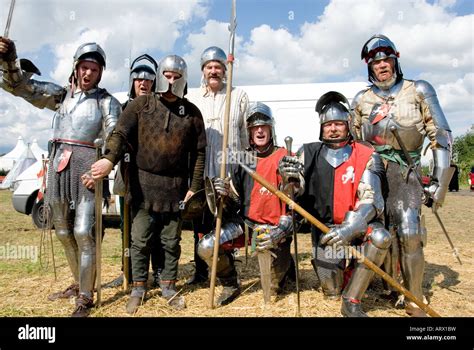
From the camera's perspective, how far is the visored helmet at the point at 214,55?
3.79 m

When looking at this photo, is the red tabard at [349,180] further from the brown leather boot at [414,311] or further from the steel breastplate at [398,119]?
the brown leather boot at [414,311]

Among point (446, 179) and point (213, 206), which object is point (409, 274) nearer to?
point (446, 179)

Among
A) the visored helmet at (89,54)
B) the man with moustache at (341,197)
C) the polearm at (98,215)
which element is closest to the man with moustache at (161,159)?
the polearm at (98,215)

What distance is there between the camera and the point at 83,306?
10.9 ft

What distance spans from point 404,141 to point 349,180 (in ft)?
2.08

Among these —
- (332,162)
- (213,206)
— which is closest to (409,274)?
(332,162)

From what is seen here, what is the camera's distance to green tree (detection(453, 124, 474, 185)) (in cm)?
3219

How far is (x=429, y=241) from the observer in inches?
274

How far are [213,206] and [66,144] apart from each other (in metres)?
1.40

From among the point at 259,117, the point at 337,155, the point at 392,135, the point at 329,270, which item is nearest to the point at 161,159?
the point at 259,117

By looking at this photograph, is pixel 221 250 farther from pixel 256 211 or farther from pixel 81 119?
pixel 81 119

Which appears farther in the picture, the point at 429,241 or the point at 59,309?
the point at 429,241

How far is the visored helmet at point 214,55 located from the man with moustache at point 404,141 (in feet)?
4.26
